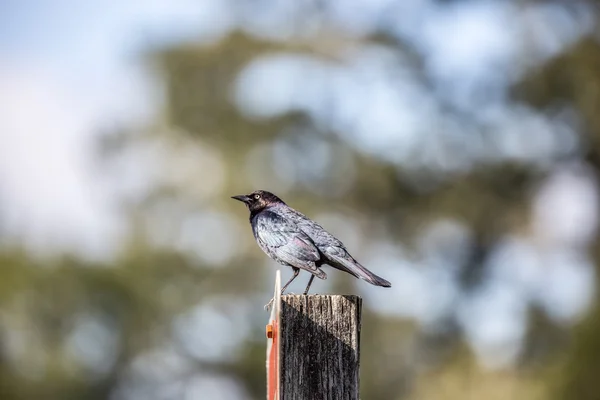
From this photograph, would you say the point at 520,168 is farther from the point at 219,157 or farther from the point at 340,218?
the point at 219,157

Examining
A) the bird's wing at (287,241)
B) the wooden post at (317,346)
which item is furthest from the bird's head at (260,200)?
the wooden post at (317,346)

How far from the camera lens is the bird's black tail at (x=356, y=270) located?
5.04 metres

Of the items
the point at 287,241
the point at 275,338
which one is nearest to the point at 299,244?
the point at 287,241

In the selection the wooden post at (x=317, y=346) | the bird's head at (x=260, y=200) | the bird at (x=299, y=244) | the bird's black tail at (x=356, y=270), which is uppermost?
the bird's head at (x=260, y=200)

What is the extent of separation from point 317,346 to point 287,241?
2046 millimetres

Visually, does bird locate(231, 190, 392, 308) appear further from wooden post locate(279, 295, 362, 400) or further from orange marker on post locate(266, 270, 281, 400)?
wooden post locate(279, 295, 362, 400)

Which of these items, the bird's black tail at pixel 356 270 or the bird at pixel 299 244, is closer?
the bird's black tail at pixel 356 270

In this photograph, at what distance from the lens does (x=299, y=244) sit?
5.84m

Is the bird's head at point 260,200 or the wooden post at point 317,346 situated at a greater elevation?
the bird's head at point 260,200

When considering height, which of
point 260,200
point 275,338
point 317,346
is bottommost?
point 317,346

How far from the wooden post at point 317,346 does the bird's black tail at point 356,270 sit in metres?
1.00

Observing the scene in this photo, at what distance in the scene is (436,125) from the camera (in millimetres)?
25453

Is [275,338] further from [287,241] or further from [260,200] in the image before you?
[260,200]

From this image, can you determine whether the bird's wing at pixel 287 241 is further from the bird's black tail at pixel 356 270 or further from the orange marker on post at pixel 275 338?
the orange marker on post at pixel 275 338
